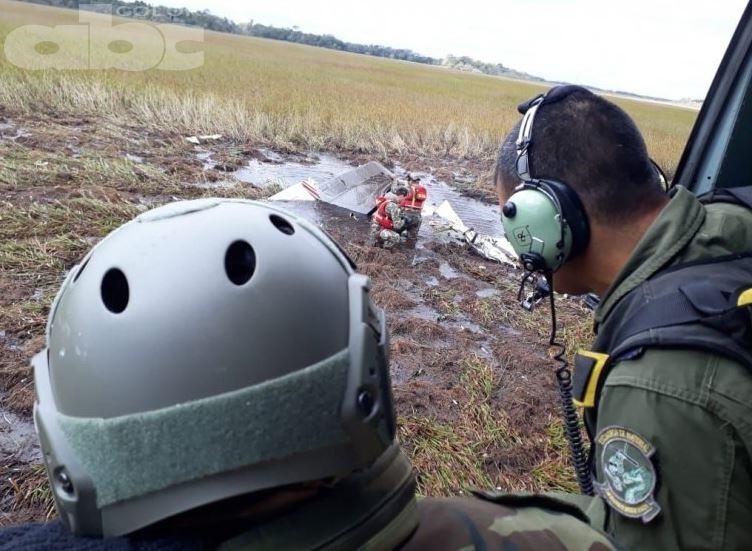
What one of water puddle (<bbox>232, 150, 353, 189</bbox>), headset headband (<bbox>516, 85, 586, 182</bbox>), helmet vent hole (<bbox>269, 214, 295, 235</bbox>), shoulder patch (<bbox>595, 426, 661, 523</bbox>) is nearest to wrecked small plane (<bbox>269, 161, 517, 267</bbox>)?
water puddle (<bbox>232, 150, 353, 189</bbox>)

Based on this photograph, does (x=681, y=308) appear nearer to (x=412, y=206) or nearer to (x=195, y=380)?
(x=195, y=380)

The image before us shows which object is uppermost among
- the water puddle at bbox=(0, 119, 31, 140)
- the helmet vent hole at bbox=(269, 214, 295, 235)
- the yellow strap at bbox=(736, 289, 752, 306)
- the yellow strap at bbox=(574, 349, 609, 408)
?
the helmet vent hole at bbox=(269, 214, 295, 235)

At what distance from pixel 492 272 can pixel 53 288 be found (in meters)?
4.15

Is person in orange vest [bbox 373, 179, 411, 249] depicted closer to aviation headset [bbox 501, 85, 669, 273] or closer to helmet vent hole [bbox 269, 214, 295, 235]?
aviation headset [bbox 501, 85, 669, 273]

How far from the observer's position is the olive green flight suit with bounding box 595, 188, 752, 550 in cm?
155

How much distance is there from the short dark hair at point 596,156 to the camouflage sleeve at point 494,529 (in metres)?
1.29

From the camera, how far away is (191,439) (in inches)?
36.9

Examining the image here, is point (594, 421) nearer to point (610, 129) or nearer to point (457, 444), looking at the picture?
point (610, 129)

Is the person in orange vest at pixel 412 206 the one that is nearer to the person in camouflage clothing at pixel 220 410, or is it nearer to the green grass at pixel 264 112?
the person in camouflage clothing at pixel 220 410

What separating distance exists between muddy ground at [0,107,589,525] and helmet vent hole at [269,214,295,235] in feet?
7.90

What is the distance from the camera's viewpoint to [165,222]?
3.51ft

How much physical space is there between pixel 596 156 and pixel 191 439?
1752mm

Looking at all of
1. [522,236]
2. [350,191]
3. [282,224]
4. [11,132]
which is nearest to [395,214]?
[350,191]

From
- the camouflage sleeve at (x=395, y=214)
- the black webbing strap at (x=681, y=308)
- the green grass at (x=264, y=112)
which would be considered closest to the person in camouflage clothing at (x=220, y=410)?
the black webbing strap at (x=681, y=308)
